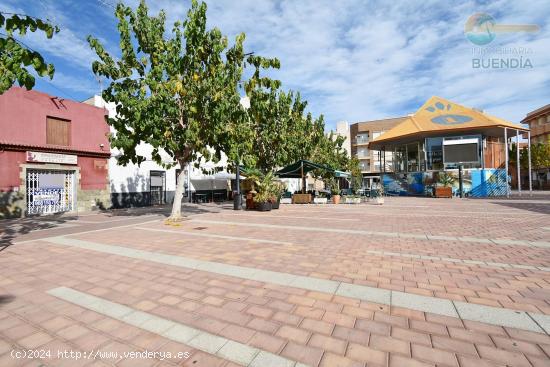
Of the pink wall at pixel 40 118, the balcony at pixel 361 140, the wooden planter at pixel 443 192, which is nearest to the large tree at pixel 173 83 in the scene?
the pink wall at pixel 40 118

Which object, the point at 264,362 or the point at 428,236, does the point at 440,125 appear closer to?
the point at 428,236

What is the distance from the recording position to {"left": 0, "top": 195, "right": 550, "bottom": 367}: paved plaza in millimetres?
2330

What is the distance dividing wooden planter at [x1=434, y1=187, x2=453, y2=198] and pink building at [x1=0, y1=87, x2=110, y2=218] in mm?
25626

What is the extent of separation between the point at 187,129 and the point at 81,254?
18.2 ft

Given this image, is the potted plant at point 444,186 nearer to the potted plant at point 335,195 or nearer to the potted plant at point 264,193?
the potted plant at point 335,195

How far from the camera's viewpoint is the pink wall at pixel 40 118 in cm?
1364

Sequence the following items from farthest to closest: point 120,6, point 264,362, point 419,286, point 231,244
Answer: point 120,6, point 231,244, point 419,286, point 264,362

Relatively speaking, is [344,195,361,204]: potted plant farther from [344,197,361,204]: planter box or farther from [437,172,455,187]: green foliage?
[437,172,455,187]: green foliage

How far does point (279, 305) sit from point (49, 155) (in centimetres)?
1731

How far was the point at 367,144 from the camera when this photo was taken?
60250 mm

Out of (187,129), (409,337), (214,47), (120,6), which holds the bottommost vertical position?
(409,337)

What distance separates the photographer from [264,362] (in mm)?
2199

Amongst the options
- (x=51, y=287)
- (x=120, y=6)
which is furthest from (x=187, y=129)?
(x=51, y=287)

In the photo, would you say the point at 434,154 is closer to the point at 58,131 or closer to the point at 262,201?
the point at 262,201
